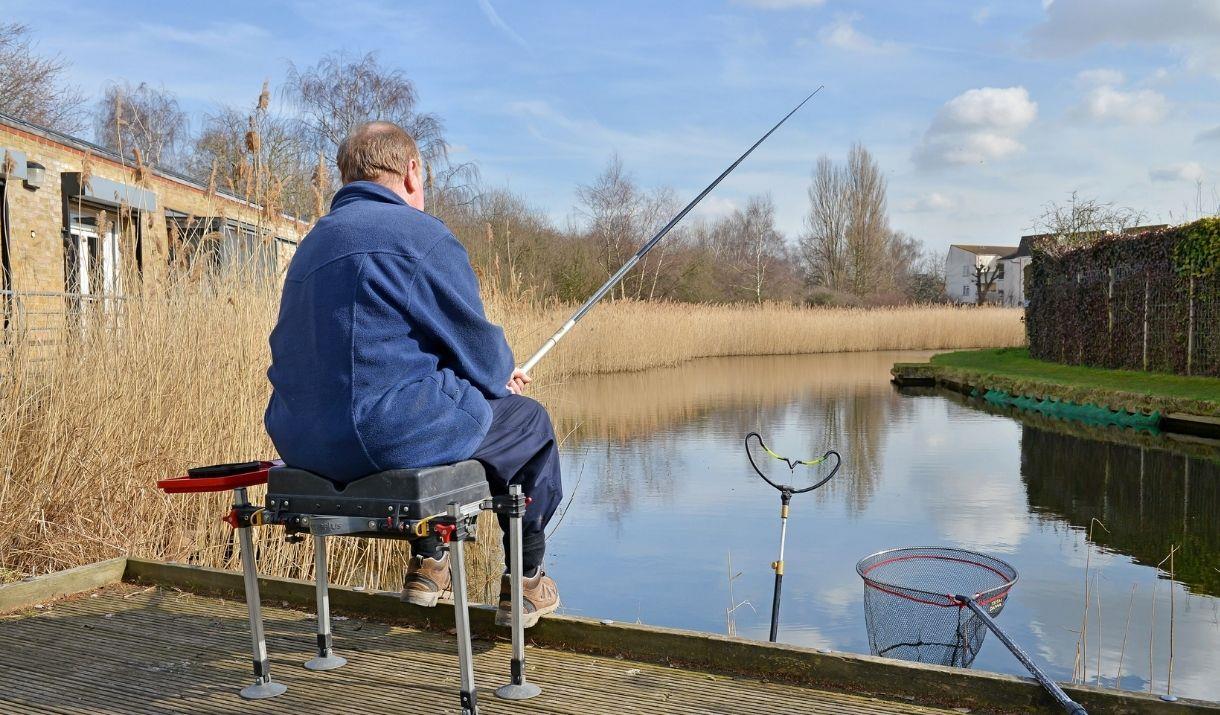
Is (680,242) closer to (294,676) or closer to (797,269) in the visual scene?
(797,269)

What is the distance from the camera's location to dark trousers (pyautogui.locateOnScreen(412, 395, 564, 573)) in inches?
85.1

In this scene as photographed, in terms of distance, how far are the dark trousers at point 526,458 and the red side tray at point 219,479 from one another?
37 centimetres

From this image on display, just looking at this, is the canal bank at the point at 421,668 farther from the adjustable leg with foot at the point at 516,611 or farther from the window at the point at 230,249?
the window at the point at 230,249

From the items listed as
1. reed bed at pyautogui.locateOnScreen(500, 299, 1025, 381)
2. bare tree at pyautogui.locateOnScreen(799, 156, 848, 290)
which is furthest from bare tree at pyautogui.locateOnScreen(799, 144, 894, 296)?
reed bed at pyautogui.locateOnScreen(500, 299, 1025, 381)

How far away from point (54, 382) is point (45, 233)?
339 inches


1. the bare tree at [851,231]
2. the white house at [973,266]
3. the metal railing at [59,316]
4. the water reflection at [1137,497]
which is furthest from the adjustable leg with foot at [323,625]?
the white house at [973,266]

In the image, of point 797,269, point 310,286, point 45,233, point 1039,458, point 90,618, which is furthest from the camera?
point 797,269

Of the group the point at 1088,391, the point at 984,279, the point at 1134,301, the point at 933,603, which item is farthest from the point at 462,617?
the point at 984,279

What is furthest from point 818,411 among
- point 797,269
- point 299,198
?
point 797,269

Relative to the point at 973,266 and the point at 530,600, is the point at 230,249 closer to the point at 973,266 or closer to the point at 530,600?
the point at 530,600

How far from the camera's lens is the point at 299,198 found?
711 cm

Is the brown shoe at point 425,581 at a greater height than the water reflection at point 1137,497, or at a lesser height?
greater

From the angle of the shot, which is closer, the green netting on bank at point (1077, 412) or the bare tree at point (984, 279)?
the green netting on bank at point (1077, 412)

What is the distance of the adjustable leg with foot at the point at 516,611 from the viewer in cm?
209
